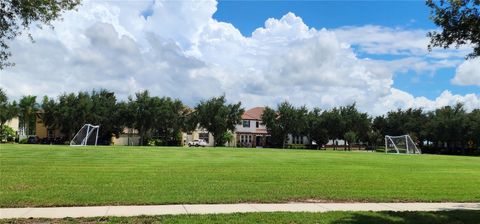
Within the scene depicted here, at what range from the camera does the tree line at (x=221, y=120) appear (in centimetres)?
8431

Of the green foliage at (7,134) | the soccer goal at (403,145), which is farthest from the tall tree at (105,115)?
the soccer goal at (403,145)

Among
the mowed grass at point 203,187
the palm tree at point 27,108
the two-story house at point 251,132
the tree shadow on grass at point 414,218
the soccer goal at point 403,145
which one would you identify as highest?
the palm tree at point 27,108

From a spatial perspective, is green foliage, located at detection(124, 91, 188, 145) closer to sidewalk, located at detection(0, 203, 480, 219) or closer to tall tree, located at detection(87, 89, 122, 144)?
tall tree, located at detection(87, 89, 122, 144)

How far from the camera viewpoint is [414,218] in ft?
39.1

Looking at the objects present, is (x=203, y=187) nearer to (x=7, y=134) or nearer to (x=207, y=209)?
(x=207, y=209)

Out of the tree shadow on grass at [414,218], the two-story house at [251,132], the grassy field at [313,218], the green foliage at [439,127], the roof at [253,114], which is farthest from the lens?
the roof at [253,114]

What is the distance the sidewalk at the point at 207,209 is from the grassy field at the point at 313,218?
24.4 inches

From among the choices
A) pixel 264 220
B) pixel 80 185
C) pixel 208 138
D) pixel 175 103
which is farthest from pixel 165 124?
pixel 264 220

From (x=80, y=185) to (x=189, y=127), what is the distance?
245 ft

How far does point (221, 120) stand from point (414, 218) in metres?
78.1

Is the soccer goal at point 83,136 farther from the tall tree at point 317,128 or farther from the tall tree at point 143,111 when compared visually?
the tall tree at point 317,128

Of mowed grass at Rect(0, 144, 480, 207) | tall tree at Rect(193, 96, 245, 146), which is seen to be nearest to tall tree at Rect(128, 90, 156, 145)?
tall tree at Rect(193, 96, 245, 146)

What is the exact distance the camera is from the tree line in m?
84.3

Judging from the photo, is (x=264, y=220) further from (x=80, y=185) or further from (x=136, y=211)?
(x=80, y=185)
